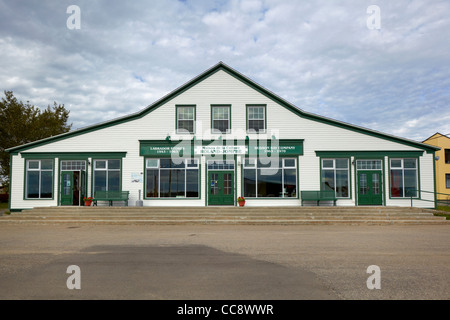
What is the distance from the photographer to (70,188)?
2111cm

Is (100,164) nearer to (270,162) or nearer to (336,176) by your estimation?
(270,162)

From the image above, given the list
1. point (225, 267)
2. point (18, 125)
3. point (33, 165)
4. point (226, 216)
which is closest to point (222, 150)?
point (226, 216)

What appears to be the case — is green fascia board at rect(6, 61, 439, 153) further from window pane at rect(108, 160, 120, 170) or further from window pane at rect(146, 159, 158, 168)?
window pane at rect(146, 159, 158, 168)

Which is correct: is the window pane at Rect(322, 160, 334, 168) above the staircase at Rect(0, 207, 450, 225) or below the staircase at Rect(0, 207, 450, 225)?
above

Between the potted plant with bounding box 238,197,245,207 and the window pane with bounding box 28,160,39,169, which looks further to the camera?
the window pane with bounding box 28,160,39,169

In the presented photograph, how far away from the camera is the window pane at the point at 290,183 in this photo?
21.0 m

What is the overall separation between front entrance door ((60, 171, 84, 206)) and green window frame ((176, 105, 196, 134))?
6.96m

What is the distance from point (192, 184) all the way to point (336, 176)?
8.88m

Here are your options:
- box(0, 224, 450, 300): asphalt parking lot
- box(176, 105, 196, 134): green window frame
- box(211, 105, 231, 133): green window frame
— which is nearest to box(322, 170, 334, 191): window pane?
box(211, 105, 231, 133): green window frame

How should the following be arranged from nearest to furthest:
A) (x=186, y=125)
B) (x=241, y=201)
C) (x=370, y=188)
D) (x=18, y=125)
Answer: (x=241, y=201) → (x=370, y=188) → (x=186, y=125) → (x=18, y=125)

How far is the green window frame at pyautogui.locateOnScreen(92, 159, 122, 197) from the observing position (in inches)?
833

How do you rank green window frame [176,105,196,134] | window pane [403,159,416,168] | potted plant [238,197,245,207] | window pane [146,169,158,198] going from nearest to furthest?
potted plant [238,197,245,207]
window pane [146,169,158,198]
window pane [403,159,416,168]
green window frame [176,105,196,134]
